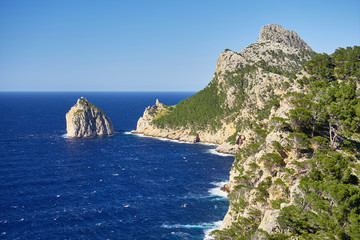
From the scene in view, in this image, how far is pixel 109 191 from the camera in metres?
109

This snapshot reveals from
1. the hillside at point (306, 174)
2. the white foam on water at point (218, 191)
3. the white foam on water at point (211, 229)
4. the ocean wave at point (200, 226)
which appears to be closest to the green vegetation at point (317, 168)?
the hillside at point (306, 174)

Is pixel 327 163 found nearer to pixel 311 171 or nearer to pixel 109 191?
pixel 311 171

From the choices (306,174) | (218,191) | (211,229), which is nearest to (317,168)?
(306,174)

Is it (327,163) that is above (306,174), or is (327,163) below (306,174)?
above

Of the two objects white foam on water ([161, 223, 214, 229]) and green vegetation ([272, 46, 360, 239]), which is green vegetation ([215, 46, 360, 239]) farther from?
white foam on water ([161, 223, 214, 229])

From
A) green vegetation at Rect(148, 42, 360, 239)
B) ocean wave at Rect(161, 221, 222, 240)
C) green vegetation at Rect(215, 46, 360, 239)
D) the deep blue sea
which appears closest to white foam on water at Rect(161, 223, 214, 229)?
ocean wave at Rect(161, 221, 222, 240)

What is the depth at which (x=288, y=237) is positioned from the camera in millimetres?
48406

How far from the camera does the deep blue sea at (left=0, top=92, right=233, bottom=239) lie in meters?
80.6

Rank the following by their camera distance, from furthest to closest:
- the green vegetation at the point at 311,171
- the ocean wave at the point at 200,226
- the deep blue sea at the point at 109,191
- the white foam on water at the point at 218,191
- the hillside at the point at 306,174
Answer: the white foam on water at the point at 218,191 < the deep blue sea at the point at 109,191 < the ocean wave at the point at 200,226 < the hillside at the point at 306,174 < the green vegetation at the point at 311,171

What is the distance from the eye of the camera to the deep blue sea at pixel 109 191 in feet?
265

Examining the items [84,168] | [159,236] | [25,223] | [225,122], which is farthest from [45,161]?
[225,122]

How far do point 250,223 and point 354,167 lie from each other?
855 inches

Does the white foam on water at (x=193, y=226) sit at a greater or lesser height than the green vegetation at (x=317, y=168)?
lesser

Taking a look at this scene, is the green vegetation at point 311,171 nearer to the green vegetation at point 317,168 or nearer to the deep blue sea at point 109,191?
the green vegetation at point 317,168
